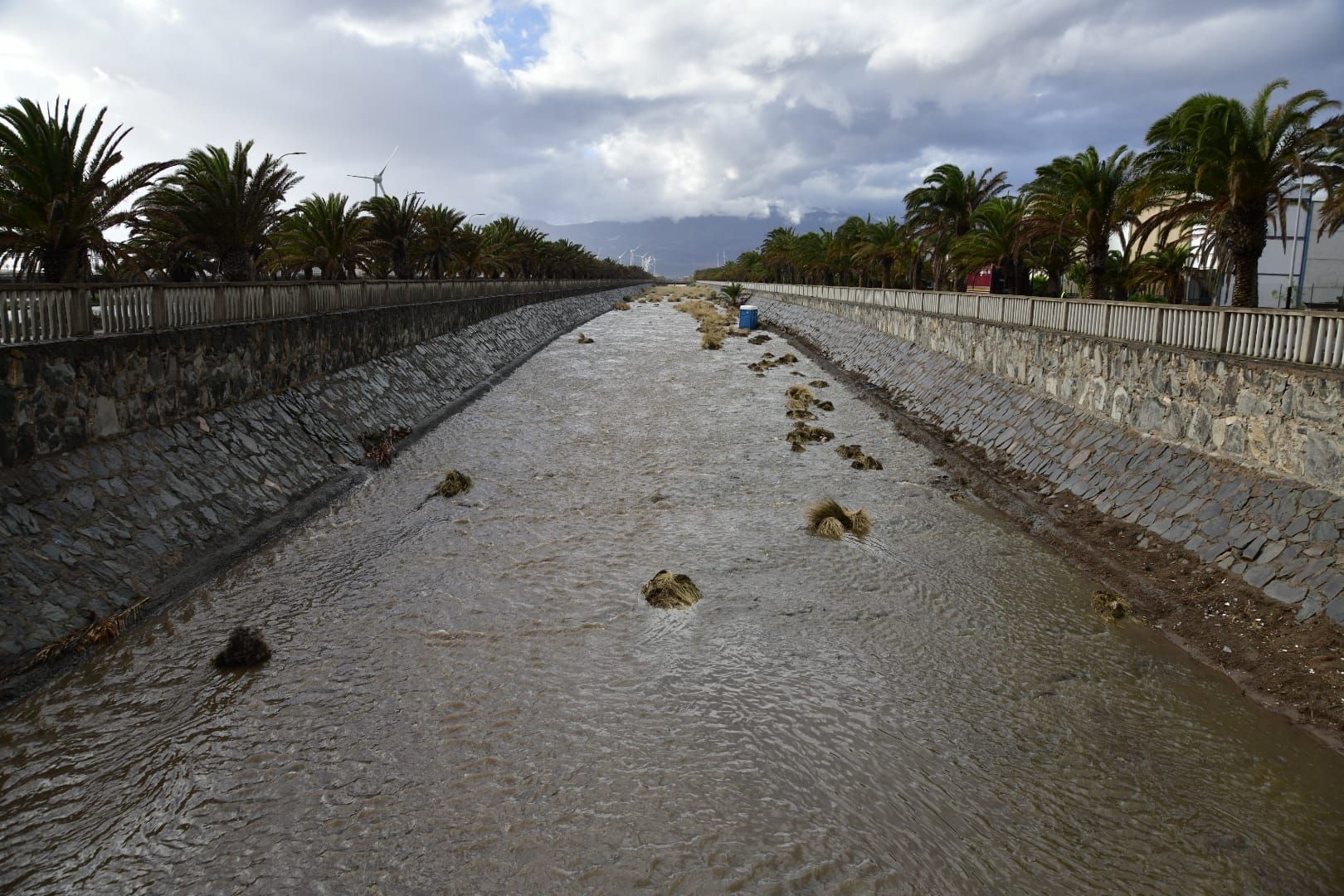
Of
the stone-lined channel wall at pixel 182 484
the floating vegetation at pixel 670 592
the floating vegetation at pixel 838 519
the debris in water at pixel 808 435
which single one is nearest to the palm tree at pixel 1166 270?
the debris in water at pixel 808 435

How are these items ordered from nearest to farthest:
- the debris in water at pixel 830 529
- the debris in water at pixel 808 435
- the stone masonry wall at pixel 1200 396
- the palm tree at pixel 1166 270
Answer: the stone masonry wall at pixel 1200 396 → the debris in water at pixel 830 529 → the debris in water at pixel 808 435 → the palm tree at pixel 1166 270

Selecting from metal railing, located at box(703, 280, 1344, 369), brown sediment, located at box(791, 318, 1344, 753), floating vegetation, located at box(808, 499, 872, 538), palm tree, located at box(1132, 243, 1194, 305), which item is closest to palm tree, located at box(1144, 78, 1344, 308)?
metal railing, located at box(703, 280, 1344, 369)

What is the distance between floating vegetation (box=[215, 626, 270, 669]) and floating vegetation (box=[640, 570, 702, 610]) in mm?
4599

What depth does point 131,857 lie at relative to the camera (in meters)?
6.48

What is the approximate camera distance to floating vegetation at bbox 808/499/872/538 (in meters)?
14.6

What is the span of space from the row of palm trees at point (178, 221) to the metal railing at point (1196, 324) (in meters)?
20.3

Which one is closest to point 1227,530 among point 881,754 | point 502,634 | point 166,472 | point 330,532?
point 881,754

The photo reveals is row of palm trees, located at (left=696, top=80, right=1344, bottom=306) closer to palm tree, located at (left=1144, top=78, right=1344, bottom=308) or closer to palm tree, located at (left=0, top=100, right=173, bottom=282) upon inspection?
palm tree, located at (left=1144, top=78, right=1344, bottom=308)

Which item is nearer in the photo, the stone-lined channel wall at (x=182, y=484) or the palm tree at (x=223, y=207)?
the stone-lined channel wall at (x=182, y=484)

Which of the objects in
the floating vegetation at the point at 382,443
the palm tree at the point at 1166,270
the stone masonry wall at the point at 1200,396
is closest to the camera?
the stone masonry wall at the point at 1200,396

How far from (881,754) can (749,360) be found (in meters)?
35.6

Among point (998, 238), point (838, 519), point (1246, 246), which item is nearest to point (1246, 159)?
point (1246, 246)

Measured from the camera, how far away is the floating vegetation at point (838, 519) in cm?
1465

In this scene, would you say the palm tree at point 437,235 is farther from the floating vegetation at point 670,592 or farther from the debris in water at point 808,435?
the floating vegetation at point 670,592
